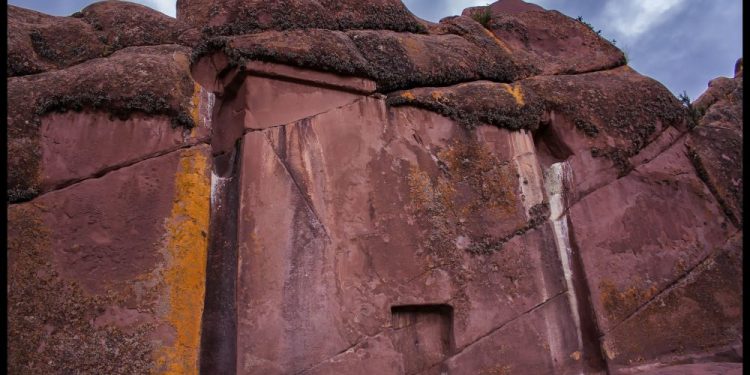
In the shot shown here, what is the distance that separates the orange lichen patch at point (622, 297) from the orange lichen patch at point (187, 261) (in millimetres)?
4468

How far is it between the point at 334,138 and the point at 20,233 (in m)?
3.14

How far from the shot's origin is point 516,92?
838cm

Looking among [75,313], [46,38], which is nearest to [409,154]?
[75,313]

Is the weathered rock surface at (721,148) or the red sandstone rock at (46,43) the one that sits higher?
the red sandstone rock at (46,43)

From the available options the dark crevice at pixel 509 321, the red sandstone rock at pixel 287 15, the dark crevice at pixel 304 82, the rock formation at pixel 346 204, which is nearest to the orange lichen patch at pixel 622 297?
the rock formation at pixel 346 204

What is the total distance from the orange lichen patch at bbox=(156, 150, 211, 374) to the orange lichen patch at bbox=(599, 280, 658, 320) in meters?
4.47

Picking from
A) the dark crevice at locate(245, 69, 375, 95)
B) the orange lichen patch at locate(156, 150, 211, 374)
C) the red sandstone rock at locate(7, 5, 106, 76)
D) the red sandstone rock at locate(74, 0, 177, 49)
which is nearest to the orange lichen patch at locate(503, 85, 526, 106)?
the dark crevice at locate(245, 69, 375, 95)

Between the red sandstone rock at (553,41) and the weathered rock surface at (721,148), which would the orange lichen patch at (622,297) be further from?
the red sandstone rock at (553,41)

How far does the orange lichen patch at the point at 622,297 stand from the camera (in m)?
7.40

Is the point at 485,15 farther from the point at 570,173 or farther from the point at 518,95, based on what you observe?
the point at 570,173

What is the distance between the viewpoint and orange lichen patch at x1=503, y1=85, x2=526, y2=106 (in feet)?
27.2

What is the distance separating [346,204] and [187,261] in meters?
1.70

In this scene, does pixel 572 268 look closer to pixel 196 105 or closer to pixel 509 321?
pixel 509 321

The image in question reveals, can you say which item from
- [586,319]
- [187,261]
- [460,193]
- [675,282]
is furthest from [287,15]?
[675,282]
